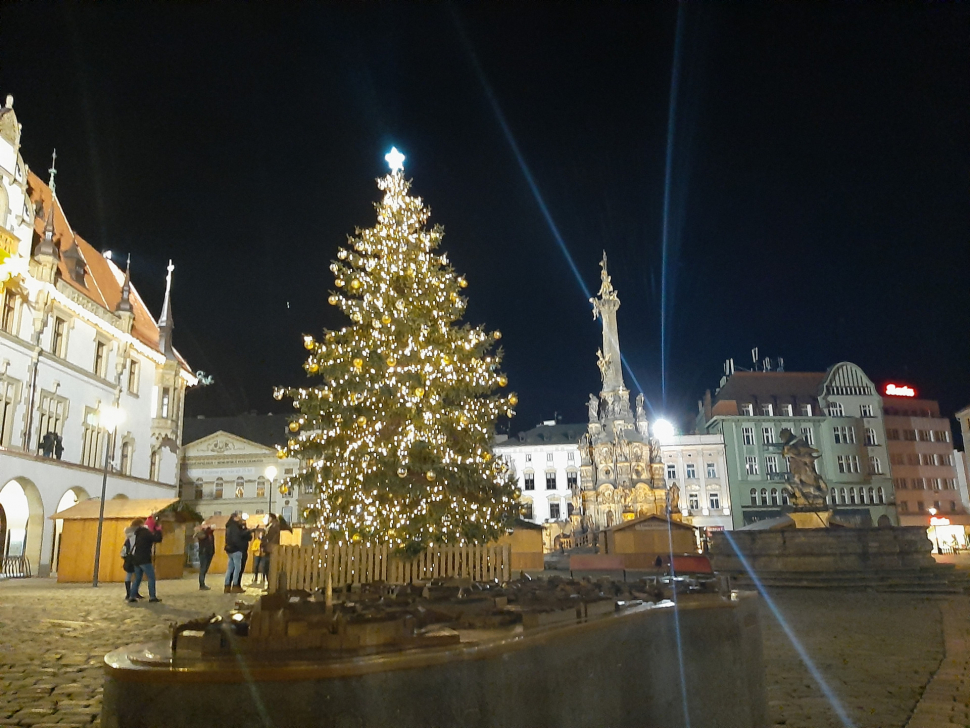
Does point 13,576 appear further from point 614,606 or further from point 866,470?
point 866,470

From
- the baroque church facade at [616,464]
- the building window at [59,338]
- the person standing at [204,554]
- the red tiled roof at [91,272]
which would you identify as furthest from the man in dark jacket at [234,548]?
the baroque church facade at [616,464]

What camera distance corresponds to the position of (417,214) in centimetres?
1764

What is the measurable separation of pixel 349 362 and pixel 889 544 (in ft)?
47.6

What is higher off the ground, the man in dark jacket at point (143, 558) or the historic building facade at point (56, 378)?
the historic building facade at point (56, 378)

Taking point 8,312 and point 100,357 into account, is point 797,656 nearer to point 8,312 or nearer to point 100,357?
point 8,312

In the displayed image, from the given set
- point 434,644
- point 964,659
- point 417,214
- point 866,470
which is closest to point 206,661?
point 434,644

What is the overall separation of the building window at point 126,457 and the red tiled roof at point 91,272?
18.7 feet

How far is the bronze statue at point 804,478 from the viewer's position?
25656mm

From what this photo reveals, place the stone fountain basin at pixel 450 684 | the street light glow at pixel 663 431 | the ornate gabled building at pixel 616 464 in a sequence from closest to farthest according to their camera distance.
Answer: the stone fountain basin at pixel 450 684
the ornate gabled building at pixel 616 464
the street light glow at pixel 663 431

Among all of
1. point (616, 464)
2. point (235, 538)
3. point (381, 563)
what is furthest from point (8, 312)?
point (616, 464)

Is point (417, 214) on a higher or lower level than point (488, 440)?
higher

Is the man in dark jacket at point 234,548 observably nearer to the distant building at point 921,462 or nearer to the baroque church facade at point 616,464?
the baroque church facade at point 616,464

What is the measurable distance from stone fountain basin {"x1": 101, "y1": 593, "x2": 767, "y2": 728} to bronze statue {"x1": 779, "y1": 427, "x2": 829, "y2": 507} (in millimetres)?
23227

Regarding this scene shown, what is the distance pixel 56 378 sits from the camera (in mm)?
30984
